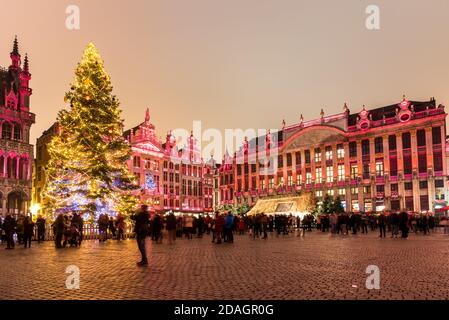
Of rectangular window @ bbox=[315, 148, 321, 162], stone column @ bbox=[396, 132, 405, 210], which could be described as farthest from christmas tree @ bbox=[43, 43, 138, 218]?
rectangular window @ bbox=[315, 148, 321, 162]

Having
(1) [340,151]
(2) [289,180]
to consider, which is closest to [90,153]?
(1) [340,151]

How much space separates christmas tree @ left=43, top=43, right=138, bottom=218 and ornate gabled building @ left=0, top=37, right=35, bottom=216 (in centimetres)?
2184

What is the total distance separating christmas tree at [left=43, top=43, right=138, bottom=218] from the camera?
32562 mm

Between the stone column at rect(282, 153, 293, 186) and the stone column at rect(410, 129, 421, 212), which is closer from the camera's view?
the stone column at rect(410, 129, 421, 212)

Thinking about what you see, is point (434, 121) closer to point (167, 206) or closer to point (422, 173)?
point (422, 173)

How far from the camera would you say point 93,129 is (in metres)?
33.6

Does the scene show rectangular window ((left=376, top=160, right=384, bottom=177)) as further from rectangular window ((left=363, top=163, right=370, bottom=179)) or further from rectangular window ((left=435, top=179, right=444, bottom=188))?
rectangular window ((left=435, top=179, right=444, bottom=188))

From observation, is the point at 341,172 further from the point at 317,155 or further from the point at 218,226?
the point at 218,226

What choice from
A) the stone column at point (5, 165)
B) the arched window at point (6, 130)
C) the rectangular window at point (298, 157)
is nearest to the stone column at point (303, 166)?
the rectangular window at point (298, 157)

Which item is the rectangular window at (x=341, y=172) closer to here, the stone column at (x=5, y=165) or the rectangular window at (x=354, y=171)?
the rectangular window at (x=354, y=171)

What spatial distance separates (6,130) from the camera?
54.2m

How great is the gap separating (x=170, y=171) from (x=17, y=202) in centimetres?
4145
